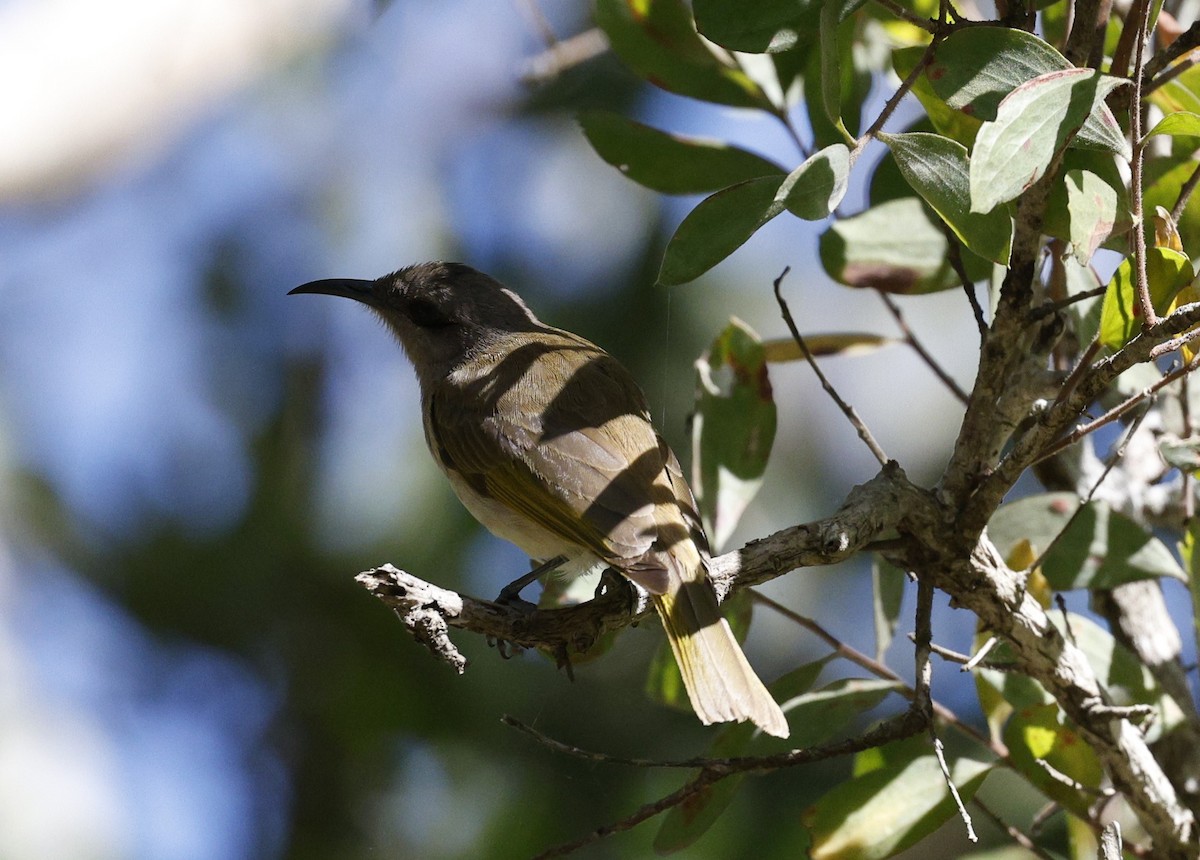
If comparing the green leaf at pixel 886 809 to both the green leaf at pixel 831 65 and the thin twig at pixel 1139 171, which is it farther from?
the green leaf at pixel 831 65

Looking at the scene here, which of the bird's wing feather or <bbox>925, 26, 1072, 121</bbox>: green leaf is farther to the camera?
the bird's wing feather

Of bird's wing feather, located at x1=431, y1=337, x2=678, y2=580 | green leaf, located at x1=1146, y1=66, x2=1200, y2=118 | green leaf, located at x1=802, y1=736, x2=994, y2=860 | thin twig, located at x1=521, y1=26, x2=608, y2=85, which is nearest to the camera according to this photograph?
green leaf, located at x1=1146, y1=66, x2=1200, y2=118

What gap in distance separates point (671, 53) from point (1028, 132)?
1171mm

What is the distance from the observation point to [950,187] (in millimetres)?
1546

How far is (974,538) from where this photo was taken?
6.31 ft

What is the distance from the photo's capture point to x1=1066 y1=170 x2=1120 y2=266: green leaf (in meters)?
1.68

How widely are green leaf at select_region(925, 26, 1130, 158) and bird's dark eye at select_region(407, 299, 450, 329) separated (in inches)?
89.6

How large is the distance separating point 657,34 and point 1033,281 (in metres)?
0.92

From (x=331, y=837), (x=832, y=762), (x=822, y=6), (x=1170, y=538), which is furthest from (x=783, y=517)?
(x=822, y=6)

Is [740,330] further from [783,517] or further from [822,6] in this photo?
[783,517]

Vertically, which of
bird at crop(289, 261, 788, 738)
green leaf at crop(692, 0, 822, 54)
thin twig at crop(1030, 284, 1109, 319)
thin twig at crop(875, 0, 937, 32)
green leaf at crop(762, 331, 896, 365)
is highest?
green leaf at crop(692, 0, 822, 54)

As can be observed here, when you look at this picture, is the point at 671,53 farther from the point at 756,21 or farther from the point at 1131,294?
the point at 1131,294

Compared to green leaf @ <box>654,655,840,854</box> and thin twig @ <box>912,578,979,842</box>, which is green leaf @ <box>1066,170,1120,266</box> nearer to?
thin twig @ <box>912,578,979,842</box>

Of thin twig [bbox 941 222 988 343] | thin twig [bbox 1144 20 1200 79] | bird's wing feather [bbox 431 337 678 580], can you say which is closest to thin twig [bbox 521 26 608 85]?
bird's wing feather [bbox 431 337 678 580]
